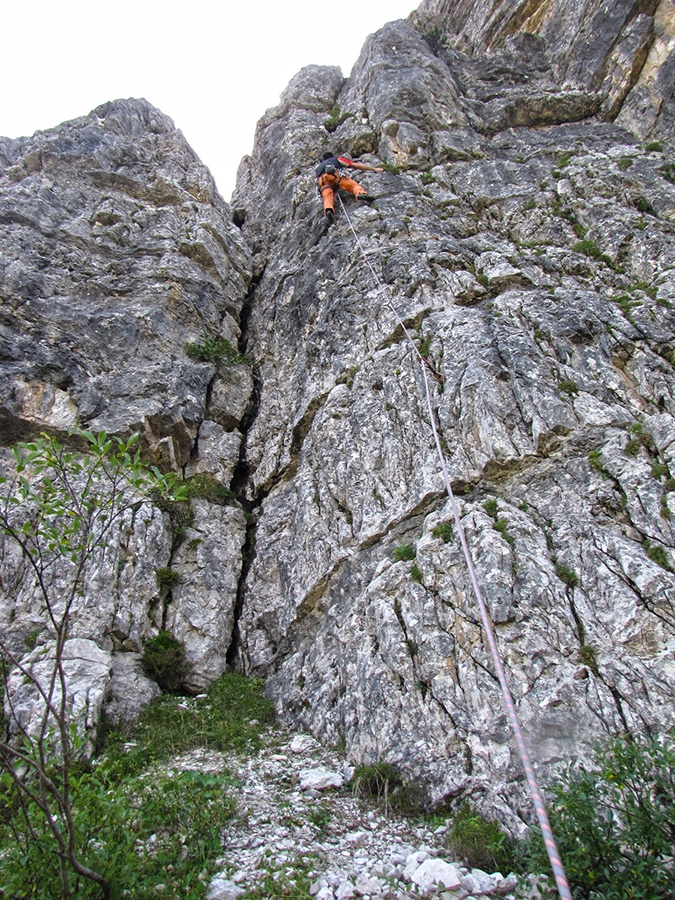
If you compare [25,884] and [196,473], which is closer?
[25,884]

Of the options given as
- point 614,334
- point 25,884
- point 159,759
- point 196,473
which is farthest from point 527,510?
point 196,473

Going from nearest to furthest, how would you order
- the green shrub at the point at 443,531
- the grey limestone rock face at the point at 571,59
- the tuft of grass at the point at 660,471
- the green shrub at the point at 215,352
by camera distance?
the tuft of grass at the point at 660,471, the green shrub at the point at 443,531, the green shrub at the point at 215,352, the grey limestone rock face at the point at 571,59

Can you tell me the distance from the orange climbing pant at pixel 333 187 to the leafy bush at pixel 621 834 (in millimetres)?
18971

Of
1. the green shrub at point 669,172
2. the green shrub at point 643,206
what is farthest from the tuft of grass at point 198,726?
the green shrub at point 669,172

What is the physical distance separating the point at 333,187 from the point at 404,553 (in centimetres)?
1578

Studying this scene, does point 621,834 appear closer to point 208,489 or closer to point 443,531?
point 443,531

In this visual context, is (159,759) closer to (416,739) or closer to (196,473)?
(416,739)

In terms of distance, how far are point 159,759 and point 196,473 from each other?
26.9ft

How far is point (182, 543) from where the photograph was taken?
13.2 metres

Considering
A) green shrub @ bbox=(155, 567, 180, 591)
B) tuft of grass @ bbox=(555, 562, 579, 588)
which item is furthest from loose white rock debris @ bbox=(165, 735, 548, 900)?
green shrub @ bbox=(155, 567, 180, 591)

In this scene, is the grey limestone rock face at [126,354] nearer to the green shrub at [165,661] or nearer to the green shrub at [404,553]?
the green shrub at [165,661]

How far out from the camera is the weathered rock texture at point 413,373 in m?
7.80

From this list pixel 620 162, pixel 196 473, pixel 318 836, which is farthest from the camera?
pixel 620 162

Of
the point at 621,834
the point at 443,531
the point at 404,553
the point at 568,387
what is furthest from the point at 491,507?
the point at 621,834
